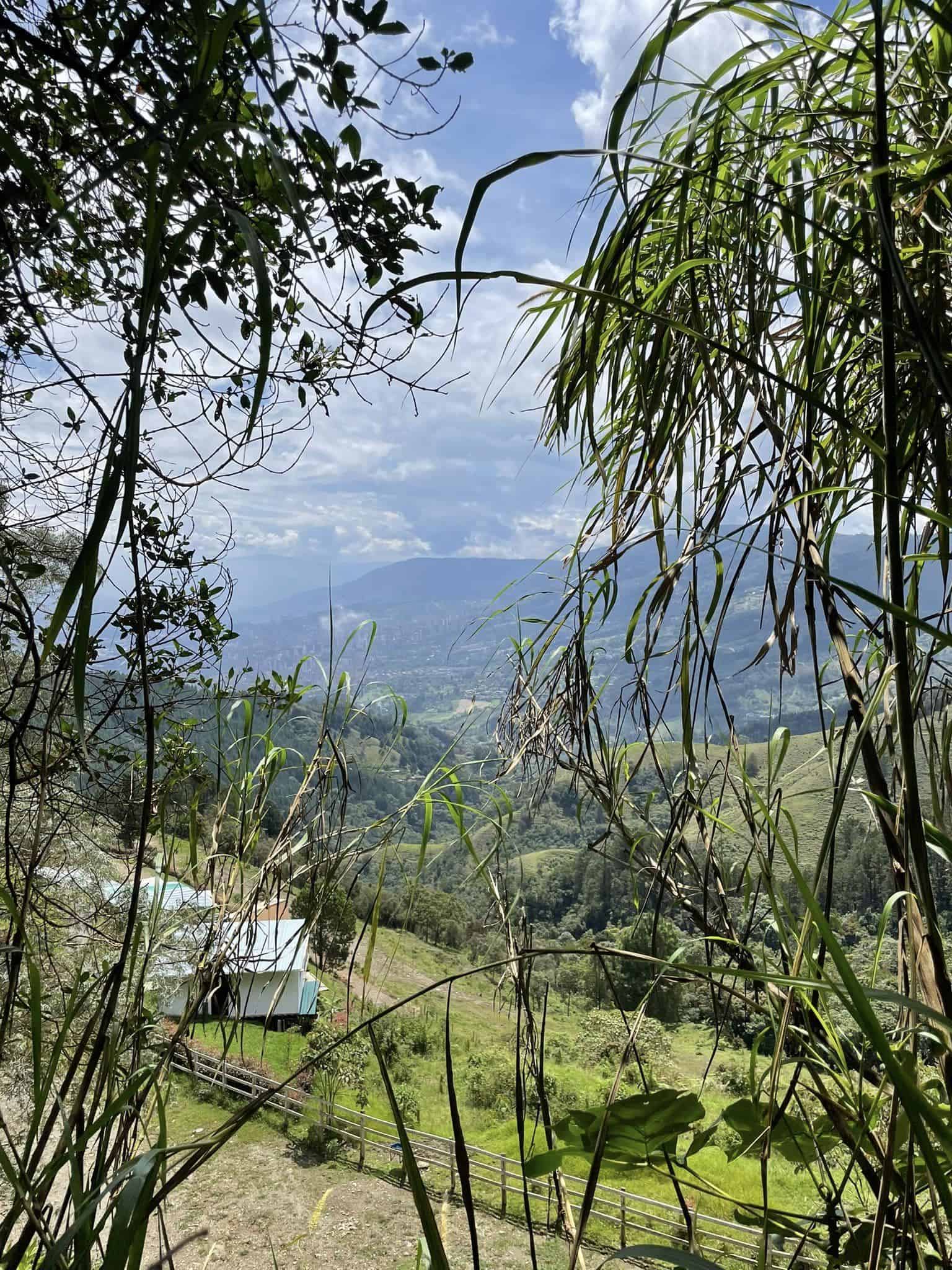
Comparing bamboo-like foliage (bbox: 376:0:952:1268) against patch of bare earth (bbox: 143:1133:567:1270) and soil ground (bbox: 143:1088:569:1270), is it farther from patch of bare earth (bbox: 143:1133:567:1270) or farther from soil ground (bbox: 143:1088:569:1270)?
patch of bare earth (bbox: 143:1133:567:1270)

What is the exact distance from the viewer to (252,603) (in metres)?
190

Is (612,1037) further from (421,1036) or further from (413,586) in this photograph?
(413,586)

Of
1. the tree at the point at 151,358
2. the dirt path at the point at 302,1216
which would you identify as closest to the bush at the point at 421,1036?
the dirt path at the point at 302,1216

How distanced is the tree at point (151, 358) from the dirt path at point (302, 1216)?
13.0 metres

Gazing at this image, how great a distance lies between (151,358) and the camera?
0.52m

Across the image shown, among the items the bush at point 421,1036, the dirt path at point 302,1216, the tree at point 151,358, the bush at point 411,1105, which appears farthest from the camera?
the bush at point 421,1036

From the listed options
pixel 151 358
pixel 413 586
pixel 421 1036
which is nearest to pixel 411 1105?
pixel 421 1036

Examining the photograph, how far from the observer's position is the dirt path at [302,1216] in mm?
12812

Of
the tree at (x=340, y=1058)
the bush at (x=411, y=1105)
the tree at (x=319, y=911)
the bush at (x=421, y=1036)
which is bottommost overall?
the bush at (x=421, y=1036)

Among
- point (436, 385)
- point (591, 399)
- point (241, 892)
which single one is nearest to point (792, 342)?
point (591, 399)

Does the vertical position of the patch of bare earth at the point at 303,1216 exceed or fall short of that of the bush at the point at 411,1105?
it falls short

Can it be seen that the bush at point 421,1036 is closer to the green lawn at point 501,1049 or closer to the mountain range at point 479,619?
the green lawn at point 501,1049

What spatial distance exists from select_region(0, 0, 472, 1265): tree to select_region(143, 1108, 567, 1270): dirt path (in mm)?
13024

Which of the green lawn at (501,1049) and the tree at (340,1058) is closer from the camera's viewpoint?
the tree at (340,1058)
